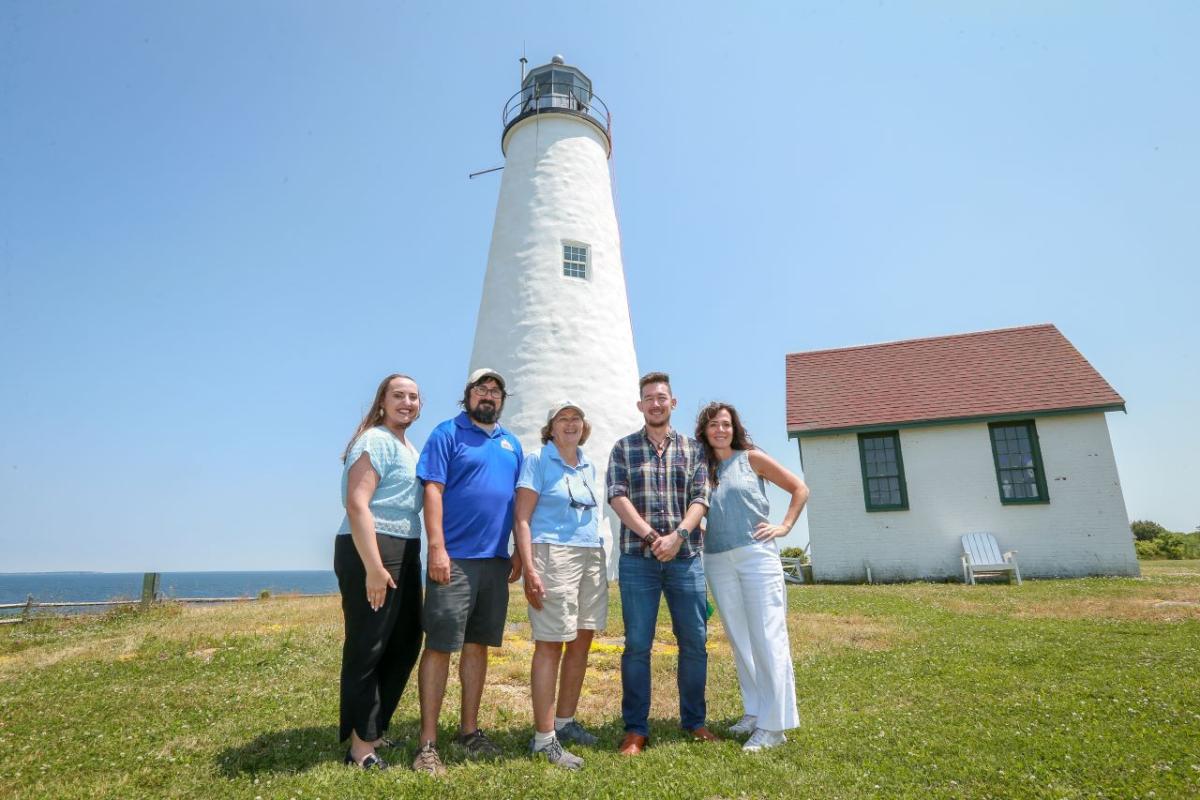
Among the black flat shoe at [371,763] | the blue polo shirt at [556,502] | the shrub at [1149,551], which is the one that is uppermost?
the blue polo shirt at [556,502]

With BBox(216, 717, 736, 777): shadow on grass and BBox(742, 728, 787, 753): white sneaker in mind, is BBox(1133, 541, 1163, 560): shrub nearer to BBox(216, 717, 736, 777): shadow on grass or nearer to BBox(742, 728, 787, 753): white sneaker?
BBox(742, 728, 787, 753): white sneaker

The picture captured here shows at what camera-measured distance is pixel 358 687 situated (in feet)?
11.7

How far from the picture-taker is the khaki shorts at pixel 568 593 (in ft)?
12.3

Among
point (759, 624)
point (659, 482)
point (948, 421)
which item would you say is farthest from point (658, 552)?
point (948, 421)

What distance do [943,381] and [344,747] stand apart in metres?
15.5

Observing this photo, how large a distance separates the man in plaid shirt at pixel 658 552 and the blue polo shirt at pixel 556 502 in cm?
22

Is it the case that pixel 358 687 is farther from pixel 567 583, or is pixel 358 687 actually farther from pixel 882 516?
pixel 882 516

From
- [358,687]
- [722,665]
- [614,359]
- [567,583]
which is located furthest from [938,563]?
[358,687]

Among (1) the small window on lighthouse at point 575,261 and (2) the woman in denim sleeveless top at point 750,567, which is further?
(1) the small window on lighthouse at point 575,261

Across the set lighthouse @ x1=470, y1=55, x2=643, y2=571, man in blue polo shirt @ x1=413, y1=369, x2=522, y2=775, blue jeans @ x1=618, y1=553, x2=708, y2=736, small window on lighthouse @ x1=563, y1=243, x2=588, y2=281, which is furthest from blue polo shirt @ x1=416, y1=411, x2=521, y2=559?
small window on lighthouse @ x1=563, y1=243, x2=588, y2=281

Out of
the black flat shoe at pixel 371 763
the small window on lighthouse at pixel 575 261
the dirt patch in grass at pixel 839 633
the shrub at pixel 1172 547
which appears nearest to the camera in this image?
the black flat shoe at pixel 371 763

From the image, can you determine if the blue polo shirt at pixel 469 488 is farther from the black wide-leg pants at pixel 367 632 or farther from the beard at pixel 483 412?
the black wide-leg pants at pixel 367 632

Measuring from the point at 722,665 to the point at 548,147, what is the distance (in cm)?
1228

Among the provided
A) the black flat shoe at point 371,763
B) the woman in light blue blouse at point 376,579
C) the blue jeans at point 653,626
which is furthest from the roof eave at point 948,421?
the black flat shoe at point 371,763
